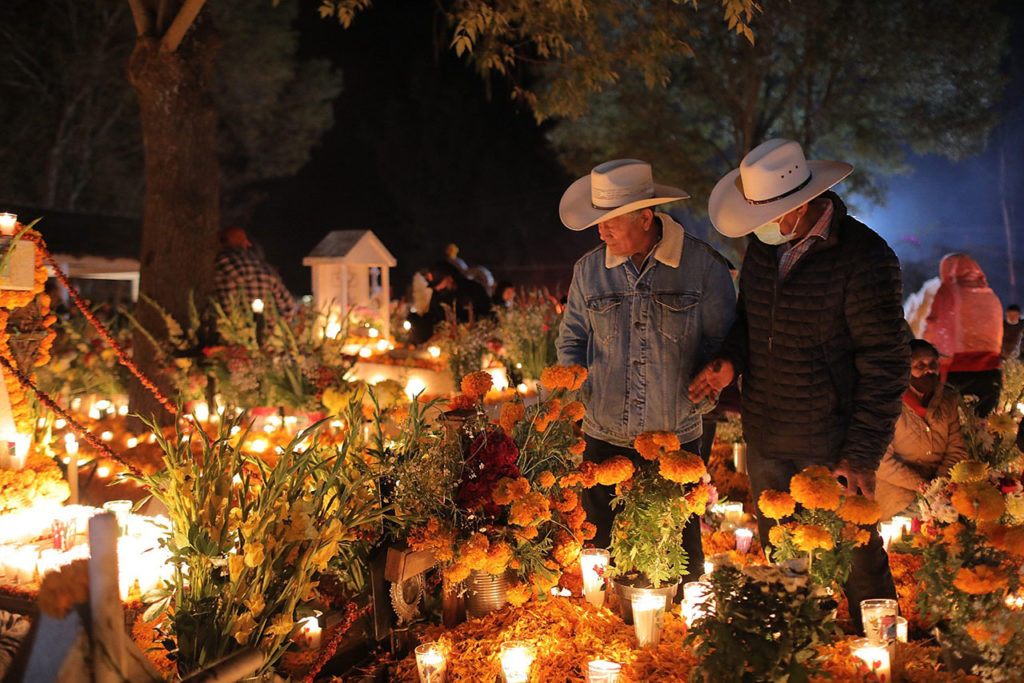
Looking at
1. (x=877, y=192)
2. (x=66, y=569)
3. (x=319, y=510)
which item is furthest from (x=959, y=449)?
(x=877, y=192)

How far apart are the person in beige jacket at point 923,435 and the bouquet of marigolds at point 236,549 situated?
2.73 meters

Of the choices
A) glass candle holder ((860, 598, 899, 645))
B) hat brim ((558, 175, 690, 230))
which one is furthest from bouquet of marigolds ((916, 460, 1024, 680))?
hat brim ((558, 175, 690, 230))

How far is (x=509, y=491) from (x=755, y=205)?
1.28 meters

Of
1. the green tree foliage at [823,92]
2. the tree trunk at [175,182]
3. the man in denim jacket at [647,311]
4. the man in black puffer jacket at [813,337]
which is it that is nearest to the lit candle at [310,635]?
the man in denim jacket at [647,311]

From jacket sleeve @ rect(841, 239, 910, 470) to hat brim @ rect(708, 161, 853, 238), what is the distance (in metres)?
0.26

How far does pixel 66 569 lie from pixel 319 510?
108cm

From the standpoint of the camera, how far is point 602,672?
2.48m

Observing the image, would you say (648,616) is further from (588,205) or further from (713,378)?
(588,205)

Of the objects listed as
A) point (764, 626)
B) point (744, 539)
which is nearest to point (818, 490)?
point (764, 626)

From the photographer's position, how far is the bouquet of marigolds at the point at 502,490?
2812mm

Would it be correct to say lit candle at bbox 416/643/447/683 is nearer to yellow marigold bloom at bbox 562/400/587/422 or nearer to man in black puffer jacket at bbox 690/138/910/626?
yellow marigold bloom at bbox 562/400/587/422

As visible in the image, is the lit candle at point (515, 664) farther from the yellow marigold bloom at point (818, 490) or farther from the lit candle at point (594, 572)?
the yellow marigold bloom at point (818, 490)

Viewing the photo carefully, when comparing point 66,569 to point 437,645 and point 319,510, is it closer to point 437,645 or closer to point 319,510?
point 319,510

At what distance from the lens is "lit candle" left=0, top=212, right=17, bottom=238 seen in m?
3.79
